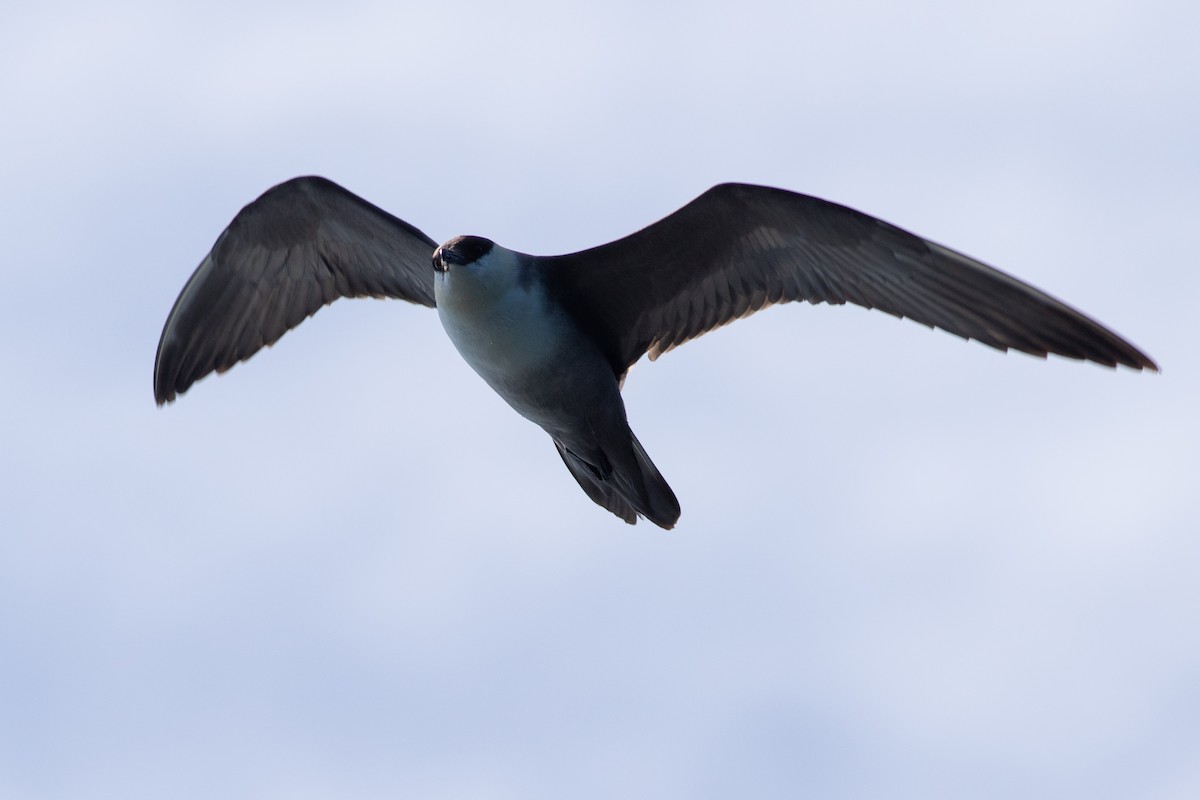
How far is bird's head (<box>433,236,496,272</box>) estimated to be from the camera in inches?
425

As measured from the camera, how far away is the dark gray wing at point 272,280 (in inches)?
477

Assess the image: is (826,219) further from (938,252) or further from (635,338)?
(635,338)

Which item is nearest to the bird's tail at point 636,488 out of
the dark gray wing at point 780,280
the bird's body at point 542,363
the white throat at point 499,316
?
the bird's body at point 542,363

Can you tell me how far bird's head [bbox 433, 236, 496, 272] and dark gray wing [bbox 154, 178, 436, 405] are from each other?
1.17 metres

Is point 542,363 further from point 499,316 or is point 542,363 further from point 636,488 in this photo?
point 636,488

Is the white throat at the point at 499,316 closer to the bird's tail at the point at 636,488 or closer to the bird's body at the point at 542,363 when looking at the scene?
the bird's body at the point at 542,363

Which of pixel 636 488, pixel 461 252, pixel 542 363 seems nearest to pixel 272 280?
pixel 461 252

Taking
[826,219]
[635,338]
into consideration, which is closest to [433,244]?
[635,338]

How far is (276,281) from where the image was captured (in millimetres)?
12391

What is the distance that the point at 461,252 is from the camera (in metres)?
10.8

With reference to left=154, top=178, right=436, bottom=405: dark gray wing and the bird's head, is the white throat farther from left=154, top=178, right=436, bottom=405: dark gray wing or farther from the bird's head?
left=154, top=178, right=436, bottom=405: dark gray wing

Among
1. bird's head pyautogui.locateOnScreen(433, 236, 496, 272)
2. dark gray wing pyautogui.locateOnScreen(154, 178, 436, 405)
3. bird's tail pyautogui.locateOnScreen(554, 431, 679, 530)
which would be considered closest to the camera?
bird's head pyautogui.locateOnScreen(433, 236, 496, 272)

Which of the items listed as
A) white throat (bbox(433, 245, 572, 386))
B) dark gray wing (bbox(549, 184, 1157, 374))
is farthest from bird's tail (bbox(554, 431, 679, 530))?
white throat (bbox(433, 245, 572, 386))

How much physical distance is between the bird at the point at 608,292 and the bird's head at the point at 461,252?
0.04 feet
